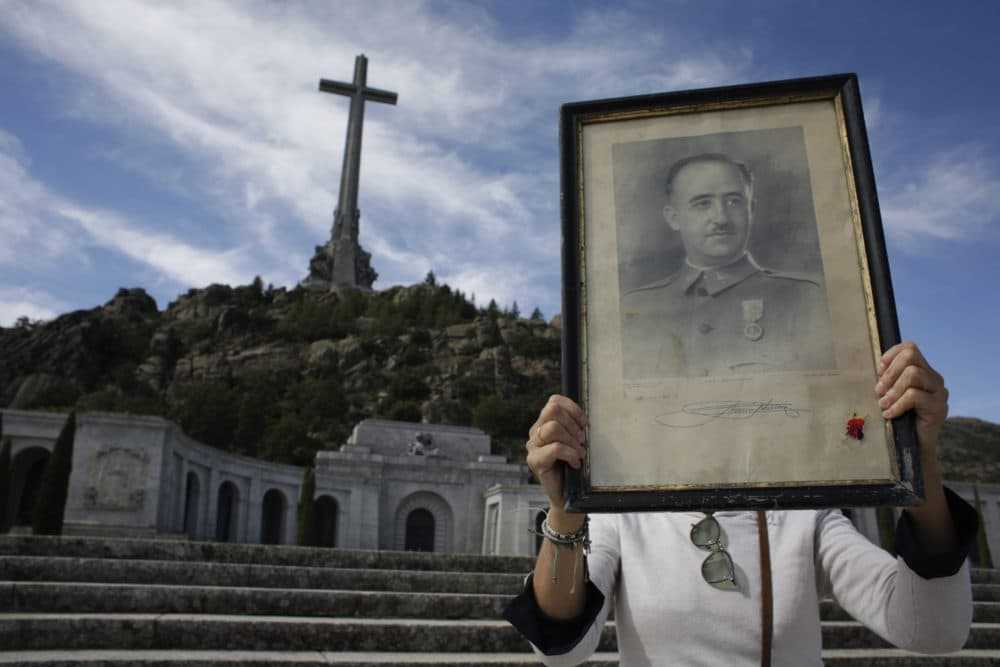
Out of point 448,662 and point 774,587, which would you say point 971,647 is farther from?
point 774,587

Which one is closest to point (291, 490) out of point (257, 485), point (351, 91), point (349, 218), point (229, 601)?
point (257, 485)

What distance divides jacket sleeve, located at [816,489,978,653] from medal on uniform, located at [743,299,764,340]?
1.98 feet

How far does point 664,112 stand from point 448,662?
5.06 metres

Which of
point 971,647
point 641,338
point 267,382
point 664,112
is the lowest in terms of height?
point 971,647

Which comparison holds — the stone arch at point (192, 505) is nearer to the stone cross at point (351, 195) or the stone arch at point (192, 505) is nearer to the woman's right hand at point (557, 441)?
the woman's right hand at point (557, 441)

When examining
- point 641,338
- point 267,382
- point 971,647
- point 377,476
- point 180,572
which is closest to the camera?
point 641,338

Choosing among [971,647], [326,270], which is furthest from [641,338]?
[326,270]

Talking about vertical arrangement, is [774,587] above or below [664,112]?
below

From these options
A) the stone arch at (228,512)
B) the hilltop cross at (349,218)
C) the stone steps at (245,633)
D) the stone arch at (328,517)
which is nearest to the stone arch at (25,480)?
the stone arch at (228,512)

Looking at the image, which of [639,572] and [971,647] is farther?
[971,647]

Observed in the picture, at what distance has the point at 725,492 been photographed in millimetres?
1773

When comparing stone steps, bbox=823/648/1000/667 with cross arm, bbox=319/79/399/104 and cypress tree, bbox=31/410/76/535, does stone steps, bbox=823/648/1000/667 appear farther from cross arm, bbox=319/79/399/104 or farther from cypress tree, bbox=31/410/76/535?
cross arm, bbox=319/79/399/104

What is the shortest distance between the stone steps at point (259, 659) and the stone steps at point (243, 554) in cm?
311
